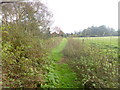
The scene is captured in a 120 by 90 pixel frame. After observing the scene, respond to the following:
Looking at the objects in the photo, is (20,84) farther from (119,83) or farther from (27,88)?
(119,83)

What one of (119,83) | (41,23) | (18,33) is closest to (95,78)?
(119,83)

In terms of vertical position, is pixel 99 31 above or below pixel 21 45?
above

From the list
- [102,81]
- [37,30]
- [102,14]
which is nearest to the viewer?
Answer: [102,81]

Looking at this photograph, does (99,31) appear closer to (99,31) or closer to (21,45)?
(99,31)

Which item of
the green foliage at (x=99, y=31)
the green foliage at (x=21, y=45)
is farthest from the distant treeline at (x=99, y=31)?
the green foliage at (x=21, y=45)

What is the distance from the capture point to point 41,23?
6.39ft

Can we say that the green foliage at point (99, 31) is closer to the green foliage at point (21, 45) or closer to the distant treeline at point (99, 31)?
the distant treeline at point (99, 31)

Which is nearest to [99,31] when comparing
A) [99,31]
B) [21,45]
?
[99,31]

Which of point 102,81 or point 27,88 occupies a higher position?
point 102,81

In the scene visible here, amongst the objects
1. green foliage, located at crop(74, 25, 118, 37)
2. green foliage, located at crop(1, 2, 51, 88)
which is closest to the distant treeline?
green foliage, located at crop(74, 25, 118, 37)

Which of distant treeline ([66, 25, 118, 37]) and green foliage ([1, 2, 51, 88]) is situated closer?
distant treeline ([66, 25, 118, 37])

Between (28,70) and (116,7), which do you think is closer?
(116,7)

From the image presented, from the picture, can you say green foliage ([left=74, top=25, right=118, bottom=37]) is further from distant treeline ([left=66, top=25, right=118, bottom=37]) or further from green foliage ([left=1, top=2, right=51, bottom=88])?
green foliage ([left=1, top=2, right=51, bottom=88])

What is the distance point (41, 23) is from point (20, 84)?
143 centimetres
